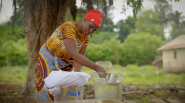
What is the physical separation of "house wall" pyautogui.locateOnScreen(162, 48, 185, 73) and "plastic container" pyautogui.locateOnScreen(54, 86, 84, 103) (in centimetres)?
1174

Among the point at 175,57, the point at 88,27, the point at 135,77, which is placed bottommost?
the point at 135,77

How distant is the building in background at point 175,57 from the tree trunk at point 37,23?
10.2m

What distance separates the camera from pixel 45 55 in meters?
1.55

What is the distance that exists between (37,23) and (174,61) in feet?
37.1

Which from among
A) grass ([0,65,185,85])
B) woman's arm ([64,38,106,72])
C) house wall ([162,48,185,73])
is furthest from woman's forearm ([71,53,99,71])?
house wall ([162,48,185,73])

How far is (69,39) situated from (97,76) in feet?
1.43

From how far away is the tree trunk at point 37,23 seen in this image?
2900 millimetres

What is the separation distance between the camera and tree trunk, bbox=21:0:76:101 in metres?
2.90

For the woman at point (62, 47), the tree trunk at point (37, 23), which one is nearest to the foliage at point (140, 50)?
the tree trunk at point (37, 23)

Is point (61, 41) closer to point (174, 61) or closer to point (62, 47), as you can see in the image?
point (62, 47)

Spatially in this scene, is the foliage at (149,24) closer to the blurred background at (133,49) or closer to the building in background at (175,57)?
the blurred background at (133,49)

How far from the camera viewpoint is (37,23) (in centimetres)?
320

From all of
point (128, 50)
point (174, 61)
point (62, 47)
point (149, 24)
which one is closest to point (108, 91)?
point (62, 47)

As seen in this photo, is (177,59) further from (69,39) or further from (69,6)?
(69,39)
